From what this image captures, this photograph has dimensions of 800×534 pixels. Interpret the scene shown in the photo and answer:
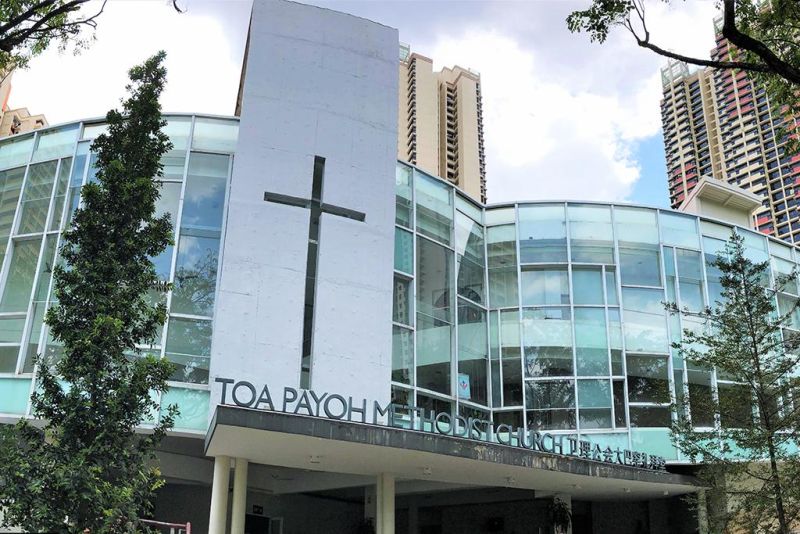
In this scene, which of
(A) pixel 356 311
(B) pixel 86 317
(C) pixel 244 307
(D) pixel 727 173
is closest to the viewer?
(B) pixel 86 317

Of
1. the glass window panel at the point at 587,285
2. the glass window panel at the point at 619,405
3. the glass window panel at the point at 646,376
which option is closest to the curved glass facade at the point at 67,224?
the glass window panel at the point at 587,285

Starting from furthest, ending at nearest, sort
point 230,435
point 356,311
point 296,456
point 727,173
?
1. point 727,173
2. point 356,311
3. point 296,456
4. point 230,435

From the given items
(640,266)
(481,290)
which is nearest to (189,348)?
(481,290)

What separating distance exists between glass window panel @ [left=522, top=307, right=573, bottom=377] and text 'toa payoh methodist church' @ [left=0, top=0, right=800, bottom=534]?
0.19ft

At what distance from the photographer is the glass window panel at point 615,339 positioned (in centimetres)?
2072

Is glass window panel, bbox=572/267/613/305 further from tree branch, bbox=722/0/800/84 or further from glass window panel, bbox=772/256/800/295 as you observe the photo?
tree branch, bbox=722/0/800/84

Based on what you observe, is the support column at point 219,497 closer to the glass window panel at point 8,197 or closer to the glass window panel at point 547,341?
the glass window panel at point 8,197

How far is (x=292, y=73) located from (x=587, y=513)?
15.5 metres

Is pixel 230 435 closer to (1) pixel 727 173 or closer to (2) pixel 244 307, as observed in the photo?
(2) pixel 244 307

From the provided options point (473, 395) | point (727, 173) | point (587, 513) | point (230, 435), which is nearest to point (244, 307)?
point (230, 435)

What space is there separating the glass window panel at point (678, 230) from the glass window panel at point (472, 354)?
6.24 metres

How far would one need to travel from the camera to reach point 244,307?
15.8 m

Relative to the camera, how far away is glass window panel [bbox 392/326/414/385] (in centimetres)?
1838

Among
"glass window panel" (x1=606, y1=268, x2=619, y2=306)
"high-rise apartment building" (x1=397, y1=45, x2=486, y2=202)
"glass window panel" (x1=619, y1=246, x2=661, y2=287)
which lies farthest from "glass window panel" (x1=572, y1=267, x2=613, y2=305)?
"high-rise apartment building" (x1=397, y1=45, x2=486, y2=202)
